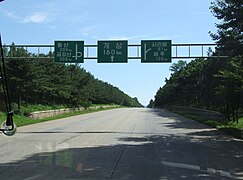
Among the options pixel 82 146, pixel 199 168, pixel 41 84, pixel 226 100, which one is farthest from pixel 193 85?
pixel 199 168

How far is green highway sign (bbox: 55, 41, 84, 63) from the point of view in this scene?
28.9 metres

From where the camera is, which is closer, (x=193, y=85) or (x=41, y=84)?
(x=41, y=84)

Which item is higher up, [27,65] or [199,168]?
[27,65]

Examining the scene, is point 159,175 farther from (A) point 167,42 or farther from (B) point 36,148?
(A) point 167,42

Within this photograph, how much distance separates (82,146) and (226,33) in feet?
36.1

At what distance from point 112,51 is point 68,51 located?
329 centimetres

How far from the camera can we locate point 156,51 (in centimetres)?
2888

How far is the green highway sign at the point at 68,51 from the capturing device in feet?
94.9

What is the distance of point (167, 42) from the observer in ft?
94.6

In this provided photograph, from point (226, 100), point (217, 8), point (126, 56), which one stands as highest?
point (217, 8)

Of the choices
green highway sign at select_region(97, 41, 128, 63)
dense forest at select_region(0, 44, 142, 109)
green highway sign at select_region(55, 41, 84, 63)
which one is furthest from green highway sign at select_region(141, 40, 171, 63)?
dense forest at select_region(0, 44, 142, 109)

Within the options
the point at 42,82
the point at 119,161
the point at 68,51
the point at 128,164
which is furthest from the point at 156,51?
the point at 128,164

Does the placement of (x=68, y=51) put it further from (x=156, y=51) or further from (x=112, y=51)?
(x=156, y=51)

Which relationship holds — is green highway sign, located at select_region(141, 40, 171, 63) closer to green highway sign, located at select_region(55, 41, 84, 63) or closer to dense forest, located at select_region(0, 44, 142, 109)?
green highway sign, located at select_region(55, 41, 84, 63)
